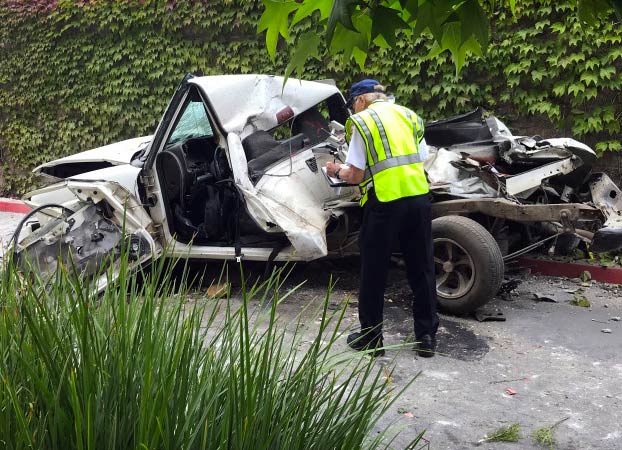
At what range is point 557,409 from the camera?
388cm

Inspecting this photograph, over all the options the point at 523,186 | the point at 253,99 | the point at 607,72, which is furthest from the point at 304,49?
the point at 607,72

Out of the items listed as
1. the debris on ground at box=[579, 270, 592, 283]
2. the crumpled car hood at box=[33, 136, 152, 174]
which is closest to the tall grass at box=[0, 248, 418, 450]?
the crumpled car hood at box=[33, 136, 152, 174]

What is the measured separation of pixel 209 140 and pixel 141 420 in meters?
4.92

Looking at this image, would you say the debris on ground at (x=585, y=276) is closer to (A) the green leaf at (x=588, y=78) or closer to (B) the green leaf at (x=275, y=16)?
(A) the green leaf at (x=588, y=78)

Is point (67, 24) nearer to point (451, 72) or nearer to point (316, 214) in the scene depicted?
point (451, 72)

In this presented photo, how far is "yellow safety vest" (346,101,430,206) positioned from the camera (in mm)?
4504

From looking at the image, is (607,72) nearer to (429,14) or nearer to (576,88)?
(576,88)

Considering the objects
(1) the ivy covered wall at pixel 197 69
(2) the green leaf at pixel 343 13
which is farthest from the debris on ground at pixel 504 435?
(1) the ivy covered wall at pixel 197 69

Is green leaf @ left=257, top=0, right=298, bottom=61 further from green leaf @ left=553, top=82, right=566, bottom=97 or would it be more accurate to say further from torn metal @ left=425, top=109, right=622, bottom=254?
green leaf @ left=553, top=82, right=566, bottom=97

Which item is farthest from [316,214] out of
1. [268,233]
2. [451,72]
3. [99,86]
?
[99,86]

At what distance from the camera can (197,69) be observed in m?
10.5

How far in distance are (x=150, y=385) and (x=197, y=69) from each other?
9.29m

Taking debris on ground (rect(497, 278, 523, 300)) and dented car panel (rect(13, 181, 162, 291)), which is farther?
debris on ground (rect(497, 278, 523, 300))

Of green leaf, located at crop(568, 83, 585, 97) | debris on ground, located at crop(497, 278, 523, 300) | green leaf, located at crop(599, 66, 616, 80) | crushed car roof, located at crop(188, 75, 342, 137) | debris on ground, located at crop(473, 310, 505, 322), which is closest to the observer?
debris on ground, located at crop(473, 310, 505, 322)
